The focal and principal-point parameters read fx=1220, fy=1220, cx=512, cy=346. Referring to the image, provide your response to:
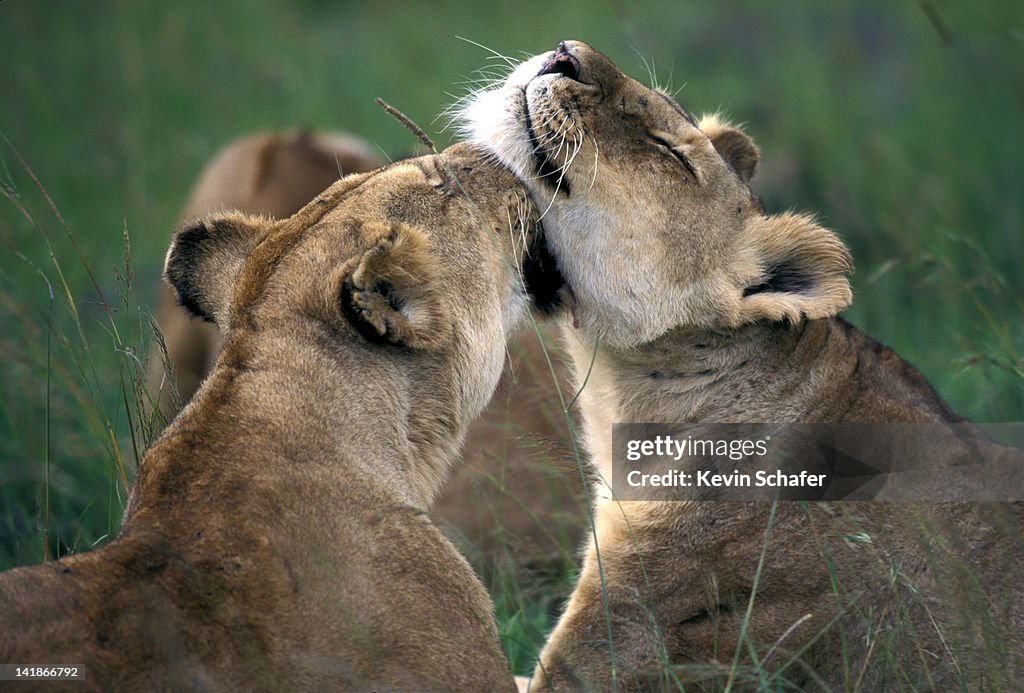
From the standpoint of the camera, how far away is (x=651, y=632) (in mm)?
3111

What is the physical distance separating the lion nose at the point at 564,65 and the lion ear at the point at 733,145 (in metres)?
0.62

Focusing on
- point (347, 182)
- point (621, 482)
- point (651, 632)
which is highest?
point (347, 182)

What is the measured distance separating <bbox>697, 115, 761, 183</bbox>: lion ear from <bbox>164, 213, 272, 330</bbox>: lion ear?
1583 mm

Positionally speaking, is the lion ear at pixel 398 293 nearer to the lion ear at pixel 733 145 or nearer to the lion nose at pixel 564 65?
the lion nose at pixel 564 65

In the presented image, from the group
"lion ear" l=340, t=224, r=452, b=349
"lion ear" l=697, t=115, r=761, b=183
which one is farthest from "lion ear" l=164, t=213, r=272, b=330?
"lion ear" l=697, t=115, r=761, b=183

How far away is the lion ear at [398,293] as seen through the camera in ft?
8.54

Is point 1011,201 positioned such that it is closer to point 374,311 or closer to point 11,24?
point 374,311

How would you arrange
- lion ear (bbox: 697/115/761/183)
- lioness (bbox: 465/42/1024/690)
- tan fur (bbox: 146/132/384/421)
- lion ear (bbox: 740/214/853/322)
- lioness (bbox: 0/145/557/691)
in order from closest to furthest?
1. lioness (bbox: 0/145/557/691)
2. lioness (bbox: 465/42/1024/690)
3. lion ear (bbox: 740/214/853/322)
4. lion ear (bbox: 697/115/761/183)
5. tan fur (bbox: 146/132/384/421)

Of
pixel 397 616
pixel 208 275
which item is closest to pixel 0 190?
pixel 208 275

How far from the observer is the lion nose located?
3.42 meters

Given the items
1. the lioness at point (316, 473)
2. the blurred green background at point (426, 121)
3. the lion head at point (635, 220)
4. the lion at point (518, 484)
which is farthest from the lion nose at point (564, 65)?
the blurred green background at point (426, 121)

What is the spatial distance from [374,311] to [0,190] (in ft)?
4.85

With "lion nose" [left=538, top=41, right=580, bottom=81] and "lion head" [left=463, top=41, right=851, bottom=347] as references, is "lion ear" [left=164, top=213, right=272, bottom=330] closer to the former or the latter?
"lion head" [left=463, top=41, right=851, bottom=347]

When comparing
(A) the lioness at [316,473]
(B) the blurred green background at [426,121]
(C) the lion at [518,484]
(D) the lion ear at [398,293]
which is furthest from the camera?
(B) the blurred green background at [426,121]
